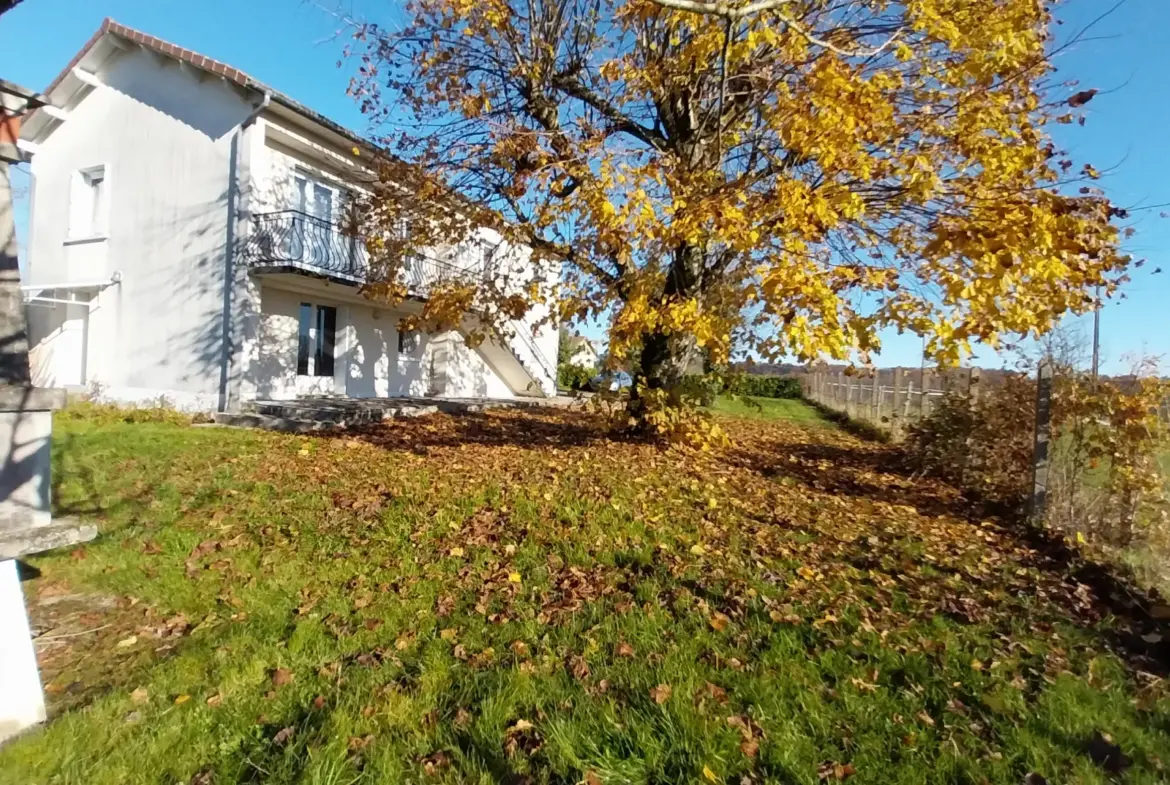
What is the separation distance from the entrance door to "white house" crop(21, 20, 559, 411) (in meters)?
0.03

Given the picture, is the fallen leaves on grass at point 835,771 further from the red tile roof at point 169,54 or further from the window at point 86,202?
the window at point 86,202

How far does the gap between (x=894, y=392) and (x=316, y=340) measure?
13108mm

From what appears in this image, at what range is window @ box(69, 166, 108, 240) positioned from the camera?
15.2m

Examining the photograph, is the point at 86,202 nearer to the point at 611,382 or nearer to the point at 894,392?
the point at 611,382

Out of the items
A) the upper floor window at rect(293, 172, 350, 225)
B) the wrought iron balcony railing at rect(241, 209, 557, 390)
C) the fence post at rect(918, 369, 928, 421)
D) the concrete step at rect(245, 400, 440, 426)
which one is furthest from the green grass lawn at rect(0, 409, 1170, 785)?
the upper floor window at rect(293, 172, 350, 225)

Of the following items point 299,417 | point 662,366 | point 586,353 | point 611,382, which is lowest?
point 299,417

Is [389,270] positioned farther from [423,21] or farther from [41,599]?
[41,599]

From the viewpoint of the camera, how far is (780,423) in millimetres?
17062

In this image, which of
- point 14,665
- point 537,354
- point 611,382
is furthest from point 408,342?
point 14,665

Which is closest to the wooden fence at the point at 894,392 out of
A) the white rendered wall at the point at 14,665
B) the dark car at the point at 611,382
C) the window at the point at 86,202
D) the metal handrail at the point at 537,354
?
the dark car at the point at 611,382

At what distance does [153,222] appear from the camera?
1428cm

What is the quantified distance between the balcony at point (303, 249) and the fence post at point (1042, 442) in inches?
373

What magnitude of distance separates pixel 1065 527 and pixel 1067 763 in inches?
157

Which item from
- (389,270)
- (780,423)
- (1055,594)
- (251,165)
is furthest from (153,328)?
(1055,594)
